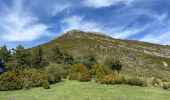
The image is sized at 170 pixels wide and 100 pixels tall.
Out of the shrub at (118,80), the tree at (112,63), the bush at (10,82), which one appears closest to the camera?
the bush at (10,82)

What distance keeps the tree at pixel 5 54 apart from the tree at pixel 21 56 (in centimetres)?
116

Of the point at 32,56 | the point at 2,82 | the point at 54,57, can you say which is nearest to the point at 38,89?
the point at 2,82

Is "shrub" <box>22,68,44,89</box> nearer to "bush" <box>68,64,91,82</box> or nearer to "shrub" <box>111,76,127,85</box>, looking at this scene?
"bush" <box>68,64,91,82</box>

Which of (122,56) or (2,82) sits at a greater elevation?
(122,56)

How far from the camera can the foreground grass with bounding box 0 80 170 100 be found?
93.6 ft

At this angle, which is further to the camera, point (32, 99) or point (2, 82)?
point (2, 82)

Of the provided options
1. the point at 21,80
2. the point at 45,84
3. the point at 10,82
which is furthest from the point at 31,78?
the point at 10,82

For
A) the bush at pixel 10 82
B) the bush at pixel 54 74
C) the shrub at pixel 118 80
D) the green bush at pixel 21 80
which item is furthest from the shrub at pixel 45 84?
the shrub at pixel 118 80

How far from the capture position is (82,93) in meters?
30.0

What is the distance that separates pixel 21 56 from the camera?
44.8 m

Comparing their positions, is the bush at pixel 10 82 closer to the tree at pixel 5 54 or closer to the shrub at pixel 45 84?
the shrub at pixel 45 84

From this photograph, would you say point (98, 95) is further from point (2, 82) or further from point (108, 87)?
point (2, 82)

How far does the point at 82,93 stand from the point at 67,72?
39.0ft

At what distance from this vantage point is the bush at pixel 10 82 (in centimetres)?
3341
